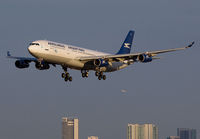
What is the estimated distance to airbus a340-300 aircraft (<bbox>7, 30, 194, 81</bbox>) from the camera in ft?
422

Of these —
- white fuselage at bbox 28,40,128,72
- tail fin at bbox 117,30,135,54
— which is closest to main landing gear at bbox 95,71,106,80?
white fuselage at bbox 28,40,128,72

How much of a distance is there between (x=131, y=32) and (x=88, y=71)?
88.9 ft

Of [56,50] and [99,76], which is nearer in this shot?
[56,50]

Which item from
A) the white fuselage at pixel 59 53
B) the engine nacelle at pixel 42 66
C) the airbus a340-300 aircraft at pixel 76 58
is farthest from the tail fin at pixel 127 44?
the engine nacelle at pixel 42 66

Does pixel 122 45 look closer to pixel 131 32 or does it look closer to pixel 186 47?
pixel 131 32

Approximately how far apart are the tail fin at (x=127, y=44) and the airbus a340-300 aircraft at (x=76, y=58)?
9.00m

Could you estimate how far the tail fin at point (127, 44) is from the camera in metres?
156

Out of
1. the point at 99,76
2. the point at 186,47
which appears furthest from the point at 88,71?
the point at 186,47

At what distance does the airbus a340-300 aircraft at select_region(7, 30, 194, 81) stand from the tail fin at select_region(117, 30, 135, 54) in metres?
9.00

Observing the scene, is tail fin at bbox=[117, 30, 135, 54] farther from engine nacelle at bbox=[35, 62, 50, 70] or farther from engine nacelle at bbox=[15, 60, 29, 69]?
engine nacelle at bbox=[15, 60, 29, 69]

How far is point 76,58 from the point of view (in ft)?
436

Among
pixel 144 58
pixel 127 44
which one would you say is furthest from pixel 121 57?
pixel 127 44

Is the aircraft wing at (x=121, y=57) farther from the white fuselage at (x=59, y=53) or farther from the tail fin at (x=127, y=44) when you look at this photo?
the tail fin at (x=127, y=44)

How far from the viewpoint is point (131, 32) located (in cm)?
16338
